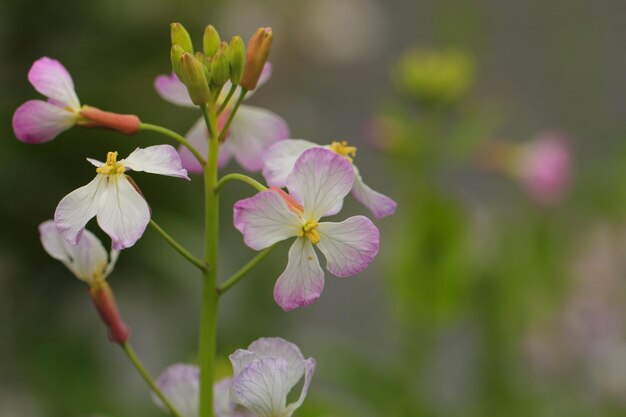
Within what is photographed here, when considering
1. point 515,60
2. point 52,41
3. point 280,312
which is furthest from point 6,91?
point 515,60

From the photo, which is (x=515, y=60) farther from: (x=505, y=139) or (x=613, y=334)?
(x=613, y=334)

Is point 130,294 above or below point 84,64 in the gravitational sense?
below

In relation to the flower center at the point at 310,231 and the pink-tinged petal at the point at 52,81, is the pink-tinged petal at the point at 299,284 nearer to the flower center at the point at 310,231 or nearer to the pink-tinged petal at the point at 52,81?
the flower center at the point at 310,231

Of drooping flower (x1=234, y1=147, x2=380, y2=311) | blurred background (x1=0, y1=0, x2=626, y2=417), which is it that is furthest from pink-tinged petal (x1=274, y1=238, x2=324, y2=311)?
blurred background (x1=0, y1=0, x2=626, y2=417)

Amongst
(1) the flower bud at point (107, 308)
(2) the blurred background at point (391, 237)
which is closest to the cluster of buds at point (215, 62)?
(1) the flower bud at point (107, 308)

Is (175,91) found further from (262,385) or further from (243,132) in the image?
(262,385)

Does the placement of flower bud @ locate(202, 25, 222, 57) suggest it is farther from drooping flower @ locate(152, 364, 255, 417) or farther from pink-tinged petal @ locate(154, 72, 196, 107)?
drooping flower @ locate(152, 364, 255, 417)

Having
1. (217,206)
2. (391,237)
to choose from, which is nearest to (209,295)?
(217,206)
